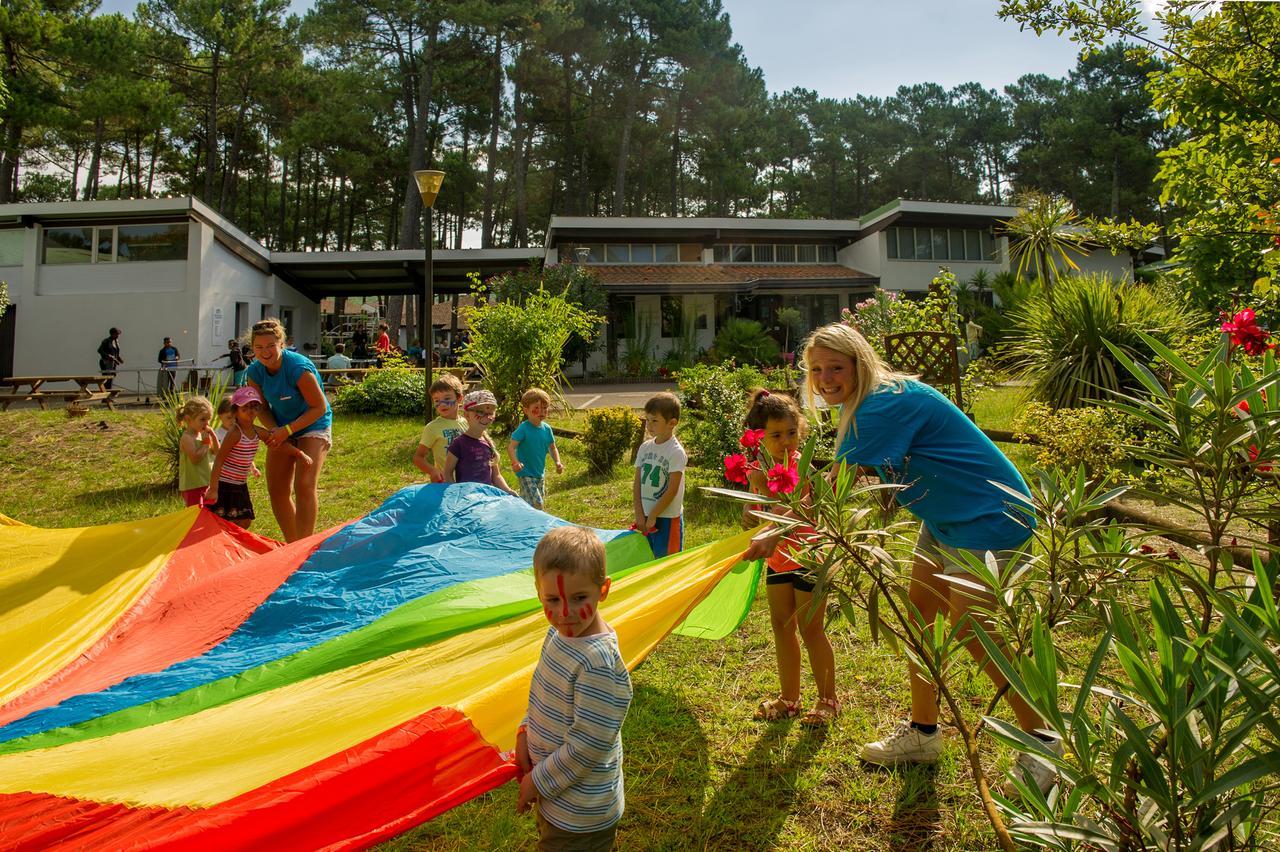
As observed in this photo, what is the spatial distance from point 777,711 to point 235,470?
175 inches

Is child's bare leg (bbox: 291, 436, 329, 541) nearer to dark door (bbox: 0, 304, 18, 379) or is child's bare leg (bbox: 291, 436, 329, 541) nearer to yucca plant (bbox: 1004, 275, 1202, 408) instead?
yucca plant (bbox: 1004, 275, 1202, 408)

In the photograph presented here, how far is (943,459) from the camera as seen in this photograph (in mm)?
2869

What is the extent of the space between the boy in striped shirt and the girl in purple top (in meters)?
3.41

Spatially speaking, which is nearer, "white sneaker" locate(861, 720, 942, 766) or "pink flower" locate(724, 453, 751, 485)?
"pink flower" locate(724, 453, 751, 485)

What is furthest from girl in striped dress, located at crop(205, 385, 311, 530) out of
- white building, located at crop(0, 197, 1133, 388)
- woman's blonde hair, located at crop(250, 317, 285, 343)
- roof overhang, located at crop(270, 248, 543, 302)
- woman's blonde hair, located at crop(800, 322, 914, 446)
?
roof overhang, located at crop(270, 248, 543, 302)

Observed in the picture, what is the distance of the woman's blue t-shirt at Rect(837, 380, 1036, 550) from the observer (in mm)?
2805

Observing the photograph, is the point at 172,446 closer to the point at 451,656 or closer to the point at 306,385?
the point at 306,385

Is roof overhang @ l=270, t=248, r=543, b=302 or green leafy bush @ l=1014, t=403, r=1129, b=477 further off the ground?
roof overhang @ l=270, t=248, r=543, b=302

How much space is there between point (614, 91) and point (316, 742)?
127 ft

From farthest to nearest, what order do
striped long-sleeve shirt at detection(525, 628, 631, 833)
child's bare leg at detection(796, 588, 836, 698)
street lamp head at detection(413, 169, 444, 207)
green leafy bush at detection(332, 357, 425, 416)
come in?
green leafy bush at detection(332, 357, 425, 416), street lamp head at detection(413, 169, 444, 207), child's bare leg at detection(796, 588, 836, 698), striped long-sleeve shirt at detection(525, 628, 631, 833)

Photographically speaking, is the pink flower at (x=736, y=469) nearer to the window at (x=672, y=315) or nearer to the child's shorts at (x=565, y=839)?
the child's shorts at (x=565, y=839)

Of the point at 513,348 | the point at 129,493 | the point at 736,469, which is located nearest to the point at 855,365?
the point at 736,469

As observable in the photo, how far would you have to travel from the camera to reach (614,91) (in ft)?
124

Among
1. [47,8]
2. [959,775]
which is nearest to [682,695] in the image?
[959,775]
